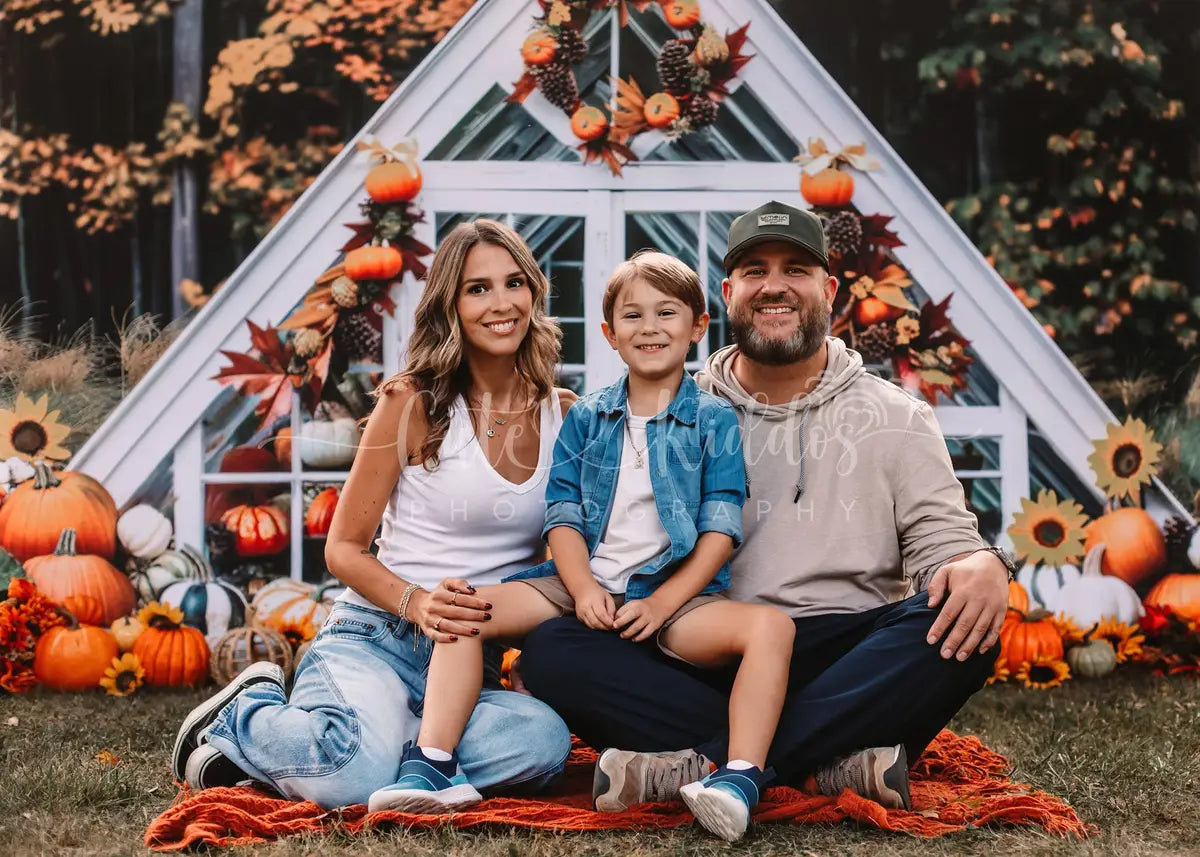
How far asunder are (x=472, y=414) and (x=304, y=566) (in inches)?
66.0

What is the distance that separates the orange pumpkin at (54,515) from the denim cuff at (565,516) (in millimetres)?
2235

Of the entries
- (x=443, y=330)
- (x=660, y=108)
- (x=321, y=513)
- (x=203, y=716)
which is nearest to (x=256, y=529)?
→ (x=321, y=513)

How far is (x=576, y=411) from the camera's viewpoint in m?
2.67

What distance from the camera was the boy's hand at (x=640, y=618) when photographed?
7.76 ft

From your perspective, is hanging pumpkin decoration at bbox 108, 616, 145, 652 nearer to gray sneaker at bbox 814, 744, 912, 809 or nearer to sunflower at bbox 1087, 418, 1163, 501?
gray sneaker at bbox 814, 744, 912, 809

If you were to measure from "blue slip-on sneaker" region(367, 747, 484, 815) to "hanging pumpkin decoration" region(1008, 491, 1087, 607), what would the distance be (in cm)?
262

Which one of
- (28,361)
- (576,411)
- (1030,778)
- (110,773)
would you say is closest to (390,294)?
(28,361)

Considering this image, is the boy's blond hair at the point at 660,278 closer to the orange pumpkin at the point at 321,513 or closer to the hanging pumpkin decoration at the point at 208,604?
the orange pumpkin at the point at 321,513

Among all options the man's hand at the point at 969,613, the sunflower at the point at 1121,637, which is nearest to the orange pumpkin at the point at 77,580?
the man's hand at the point at 969,613

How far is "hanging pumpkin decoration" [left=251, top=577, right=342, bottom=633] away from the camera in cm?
407

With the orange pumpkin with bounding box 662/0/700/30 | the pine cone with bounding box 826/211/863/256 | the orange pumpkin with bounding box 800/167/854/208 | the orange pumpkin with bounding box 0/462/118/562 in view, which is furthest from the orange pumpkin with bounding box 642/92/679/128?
the orange pumpkin with bounding box 0/462/118/562

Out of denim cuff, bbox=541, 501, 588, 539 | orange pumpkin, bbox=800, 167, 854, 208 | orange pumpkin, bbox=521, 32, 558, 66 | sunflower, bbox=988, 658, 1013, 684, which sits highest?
orange pumpkin, bbox=521, 32, 558, 66

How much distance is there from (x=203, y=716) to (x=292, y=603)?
60.7 inches

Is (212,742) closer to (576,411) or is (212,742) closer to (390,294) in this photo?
(576,411)
